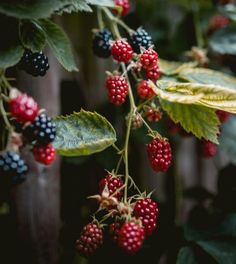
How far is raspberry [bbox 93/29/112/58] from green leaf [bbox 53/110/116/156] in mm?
221

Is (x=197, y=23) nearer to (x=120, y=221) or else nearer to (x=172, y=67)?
(x=172, y=67)

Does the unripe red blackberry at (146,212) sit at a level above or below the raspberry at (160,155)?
below

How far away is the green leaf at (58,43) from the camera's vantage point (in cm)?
94

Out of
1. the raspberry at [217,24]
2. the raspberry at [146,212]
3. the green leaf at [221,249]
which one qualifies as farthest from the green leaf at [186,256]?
the raspberry at [217,24]

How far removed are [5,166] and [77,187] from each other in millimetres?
754

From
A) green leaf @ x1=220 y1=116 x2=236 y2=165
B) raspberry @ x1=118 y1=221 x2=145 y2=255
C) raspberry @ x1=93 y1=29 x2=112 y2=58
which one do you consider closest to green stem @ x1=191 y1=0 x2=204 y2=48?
green leaf @ x1=220 y1=116 x2=236 y2=165

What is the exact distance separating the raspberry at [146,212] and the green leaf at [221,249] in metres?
0.31

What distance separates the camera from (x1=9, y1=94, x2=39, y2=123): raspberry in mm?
768

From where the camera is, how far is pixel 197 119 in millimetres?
1005

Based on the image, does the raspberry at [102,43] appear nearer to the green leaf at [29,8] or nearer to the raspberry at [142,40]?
the raspberry at [142,40]

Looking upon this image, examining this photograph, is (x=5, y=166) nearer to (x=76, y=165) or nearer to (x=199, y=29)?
(x=76, y=165)

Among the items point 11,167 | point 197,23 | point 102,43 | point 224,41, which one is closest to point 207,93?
point 102,43

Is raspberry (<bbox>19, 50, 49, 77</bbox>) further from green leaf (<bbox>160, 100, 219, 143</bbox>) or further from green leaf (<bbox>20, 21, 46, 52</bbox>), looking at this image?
green leaf (<bbox>160, 100, 219, 143</bbox>)

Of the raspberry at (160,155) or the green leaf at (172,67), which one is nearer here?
the raspberry at (160,155)
